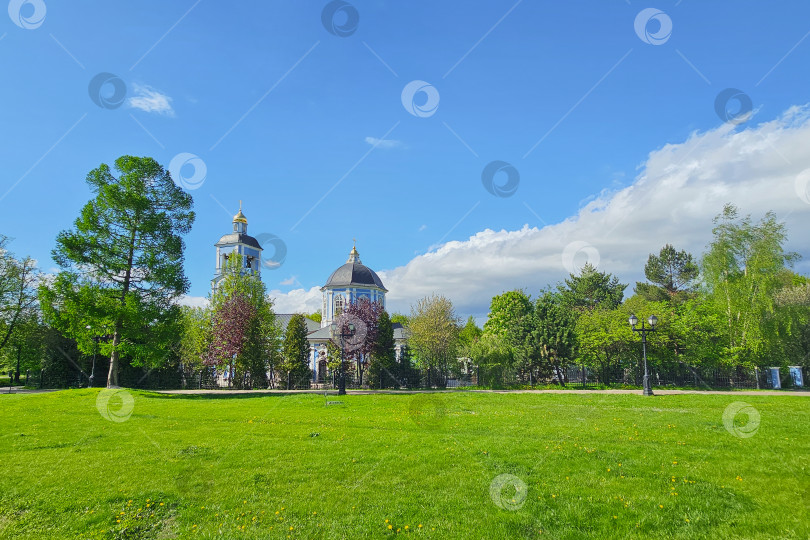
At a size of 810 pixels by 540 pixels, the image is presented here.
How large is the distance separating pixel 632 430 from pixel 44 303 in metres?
28.2

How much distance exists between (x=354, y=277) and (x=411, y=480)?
197 ft

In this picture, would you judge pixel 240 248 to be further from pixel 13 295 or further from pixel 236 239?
pixel 13 295

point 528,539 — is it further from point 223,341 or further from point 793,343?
point 793,343

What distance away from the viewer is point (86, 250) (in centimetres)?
2641

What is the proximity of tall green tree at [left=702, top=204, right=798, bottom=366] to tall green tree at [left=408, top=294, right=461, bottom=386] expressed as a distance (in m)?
21.7

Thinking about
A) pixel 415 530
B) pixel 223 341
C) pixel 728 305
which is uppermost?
pixel 728 305

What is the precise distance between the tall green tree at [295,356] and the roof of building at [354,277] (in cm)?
2638

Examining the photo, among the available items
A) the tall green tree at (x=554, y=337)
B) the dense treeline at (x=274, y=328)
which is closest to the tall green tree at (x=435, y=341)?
the dense treeline at (x=274, y=328)

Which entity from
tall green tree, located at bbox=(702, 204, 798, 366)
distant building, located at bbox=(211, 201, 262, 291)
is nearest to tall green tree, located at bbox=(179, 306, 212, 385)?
distant building, located at bbox=(211, 201, 262, 291)

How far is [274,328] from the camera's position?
41.7 metres

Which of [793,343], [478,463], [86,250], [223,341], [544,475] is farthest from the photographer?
[223,341]

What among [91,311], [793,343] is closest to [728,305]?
[793,343]

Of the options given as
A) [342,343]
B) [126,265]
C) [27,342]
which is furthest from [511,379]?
[27,342]

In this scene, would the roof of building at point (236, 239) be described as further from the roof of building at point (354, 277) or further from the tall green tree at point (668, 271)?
the tall green tree at point (668, 271)
